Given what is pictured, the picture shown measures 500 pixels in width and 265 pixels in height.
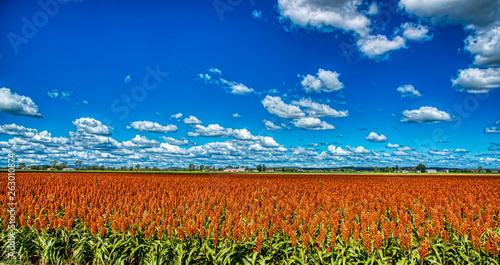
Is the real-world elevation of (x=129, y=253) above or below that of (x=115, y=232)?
below

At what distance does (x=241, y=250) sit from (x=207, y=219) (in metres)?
2.51

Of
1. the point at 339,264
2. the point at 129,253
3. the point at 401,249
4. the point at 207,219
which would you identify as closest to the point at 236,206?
the point at 207,219

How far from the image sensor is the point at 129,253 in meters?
6.73

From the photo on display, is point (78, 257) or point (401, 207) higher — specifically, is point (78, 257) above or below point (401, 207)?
below

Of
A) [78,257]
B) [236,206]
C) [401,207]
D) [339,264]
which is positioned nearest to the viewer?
[339,264]

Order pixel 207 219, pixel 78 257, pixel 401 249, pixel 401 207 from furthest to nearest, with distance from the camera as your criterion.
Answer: pixel 401 207, pixel 207 219, pixel 78 257, pixel 401 249

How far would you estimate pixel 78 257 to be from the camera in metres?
6.66

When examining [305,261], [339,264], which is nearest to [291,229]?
[305,261]

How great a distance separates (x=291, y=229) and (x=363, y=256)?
5.28 ft

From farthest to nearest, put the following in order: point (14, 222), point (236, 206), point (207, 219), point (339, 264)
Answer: point (236, 206)
point (207, 219)
point (14, 222)
point (339, 264)

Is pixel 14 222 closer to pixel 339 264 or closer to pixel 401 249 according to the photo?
pixel 339 264

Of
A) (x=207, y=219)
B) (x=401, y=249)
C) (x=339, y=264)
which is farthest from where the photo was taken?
(x=207, y=219)

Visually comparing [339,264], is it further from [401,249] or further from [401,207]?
[401,207]

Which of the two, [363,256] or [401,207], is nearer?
[363,256]
